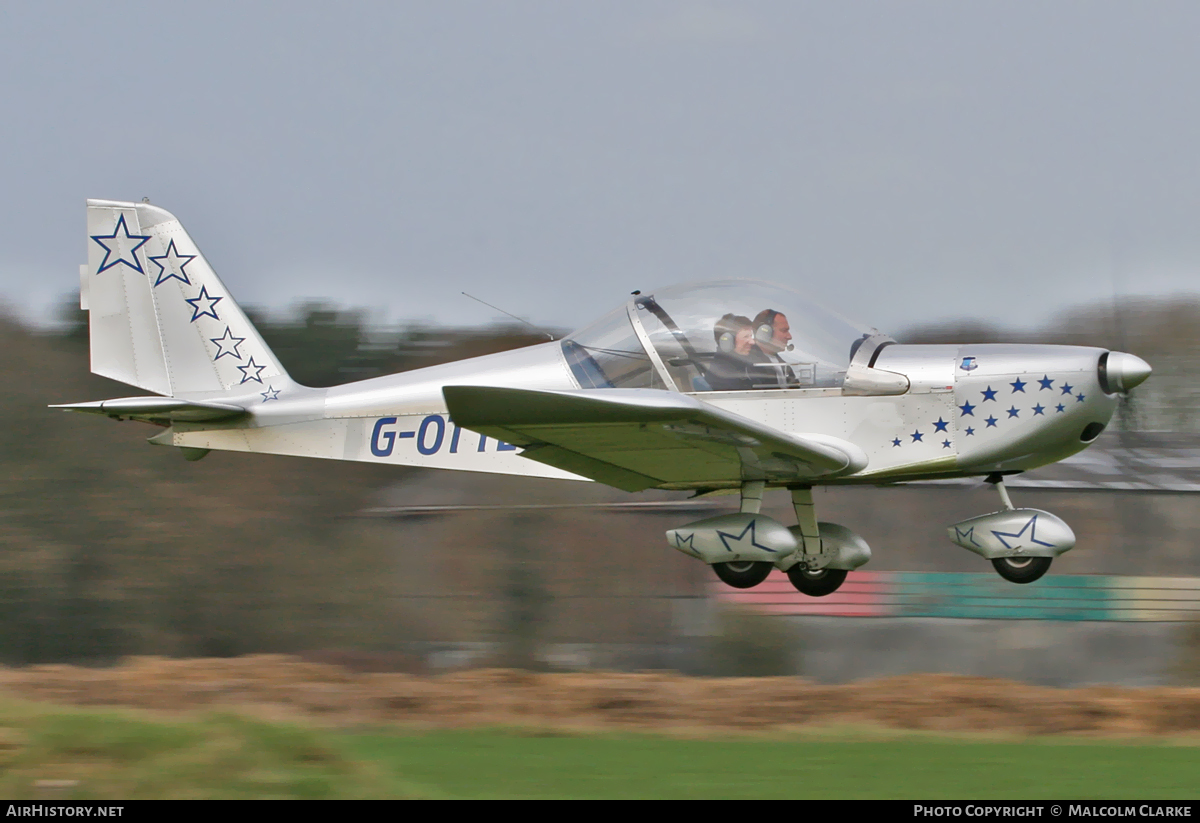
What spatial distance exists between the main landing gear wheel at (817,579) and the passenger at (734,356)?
1673 mm

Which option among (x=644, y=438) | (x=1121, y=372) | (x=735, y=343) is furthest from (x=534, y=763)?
(x=1121, y=372)

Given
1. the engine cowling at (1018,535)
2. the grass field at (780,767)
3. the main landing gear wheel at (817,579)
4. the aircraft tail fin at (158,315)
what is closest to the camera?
the engine cowling at (1018,535)

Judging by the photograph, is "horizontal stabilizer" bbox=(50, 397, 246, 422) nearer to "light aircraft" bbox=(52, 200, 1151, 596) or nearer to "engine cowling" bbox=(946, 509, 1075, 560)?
"light aircraft" bbox=(52, 200, 1151, 596)

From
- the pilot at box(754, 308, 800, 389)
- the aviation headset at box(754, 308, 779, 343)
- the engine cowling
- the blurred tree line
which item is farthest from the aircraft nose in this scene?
the blurred tree line

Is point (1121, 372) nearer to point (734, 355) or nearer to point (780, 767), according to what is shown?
point (734, 355)

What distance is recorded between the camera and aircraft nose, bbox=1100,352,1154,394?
797 cm

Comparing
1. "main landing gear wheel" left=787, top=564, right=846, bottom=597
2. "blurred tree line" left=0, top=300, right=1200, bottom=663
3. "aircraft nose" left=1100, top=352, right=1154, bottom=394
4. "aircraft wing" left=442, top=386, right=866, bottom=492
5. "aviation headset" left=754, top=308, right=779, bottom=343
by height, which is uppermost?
"aviation headset" left=754, top=308, right=779, bottom=343

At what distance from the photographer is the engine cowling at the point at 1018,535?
825 cm

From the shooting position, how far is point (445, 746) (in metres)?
13.3

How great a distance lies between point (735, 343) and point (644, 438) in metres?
0.95

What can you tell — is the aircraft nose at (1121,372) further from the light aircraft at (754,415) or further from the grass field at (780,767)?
the grass field at (780,767)

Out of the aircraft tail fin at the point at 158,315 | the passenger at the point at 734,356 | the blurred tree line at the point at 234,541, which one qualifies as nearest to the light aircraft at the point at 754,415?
the passenger at the point at 734,356

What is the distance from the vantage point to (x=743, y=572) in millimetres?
8797
